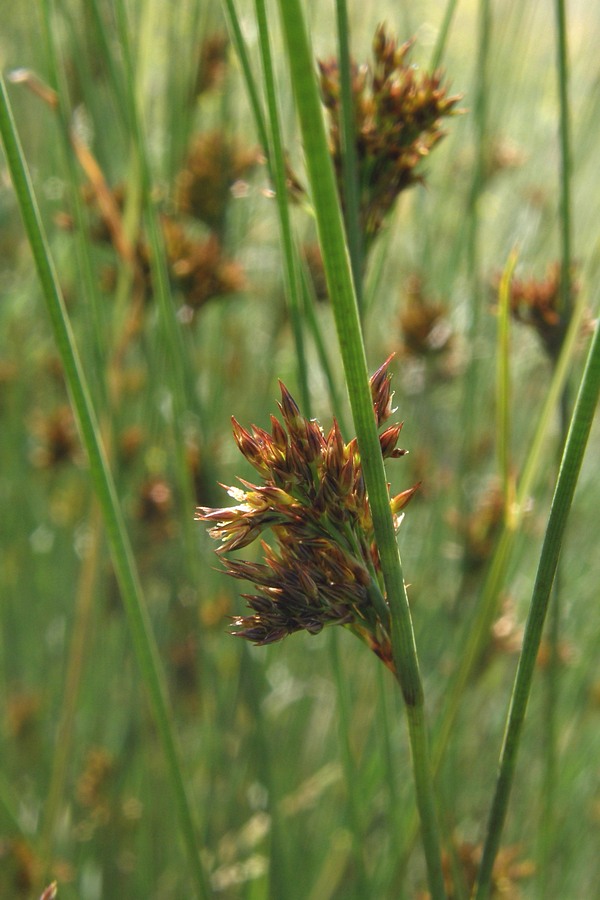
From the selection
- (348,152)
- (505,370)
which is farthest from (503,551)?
(348,152)

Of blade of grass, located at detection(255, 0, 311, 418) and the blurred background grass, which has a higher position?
blade of grass, located at detection(255, 0, 311, 418)

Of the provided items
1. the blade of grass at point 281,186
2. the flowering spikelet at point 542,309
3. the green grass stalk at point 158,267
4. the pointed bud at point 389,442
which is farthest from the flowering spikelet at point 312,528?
the flowering spikelet at point 542,309

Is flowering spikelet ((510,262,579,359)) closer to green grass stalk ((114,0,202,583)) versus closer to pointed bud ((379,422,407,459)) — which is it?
green grass stalk ((114,0,202,583))

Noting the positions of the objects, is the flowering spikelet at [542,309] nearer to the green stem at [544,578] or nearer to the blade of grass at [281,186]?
the blade of grass at [281,186]

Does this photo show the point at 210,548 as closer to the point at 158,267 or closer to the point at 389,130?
the point at 158,267

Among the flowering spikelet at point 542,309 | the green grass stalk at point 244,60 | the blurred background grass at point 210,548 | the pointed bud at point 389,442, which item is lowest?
the blurred background grass at point 210,548

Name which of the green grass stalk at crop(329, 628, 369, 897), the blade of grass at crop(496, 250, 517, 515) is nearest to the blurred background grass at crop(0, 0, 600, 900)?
the green grass stalk at crop(329, 628, 369, 897)
